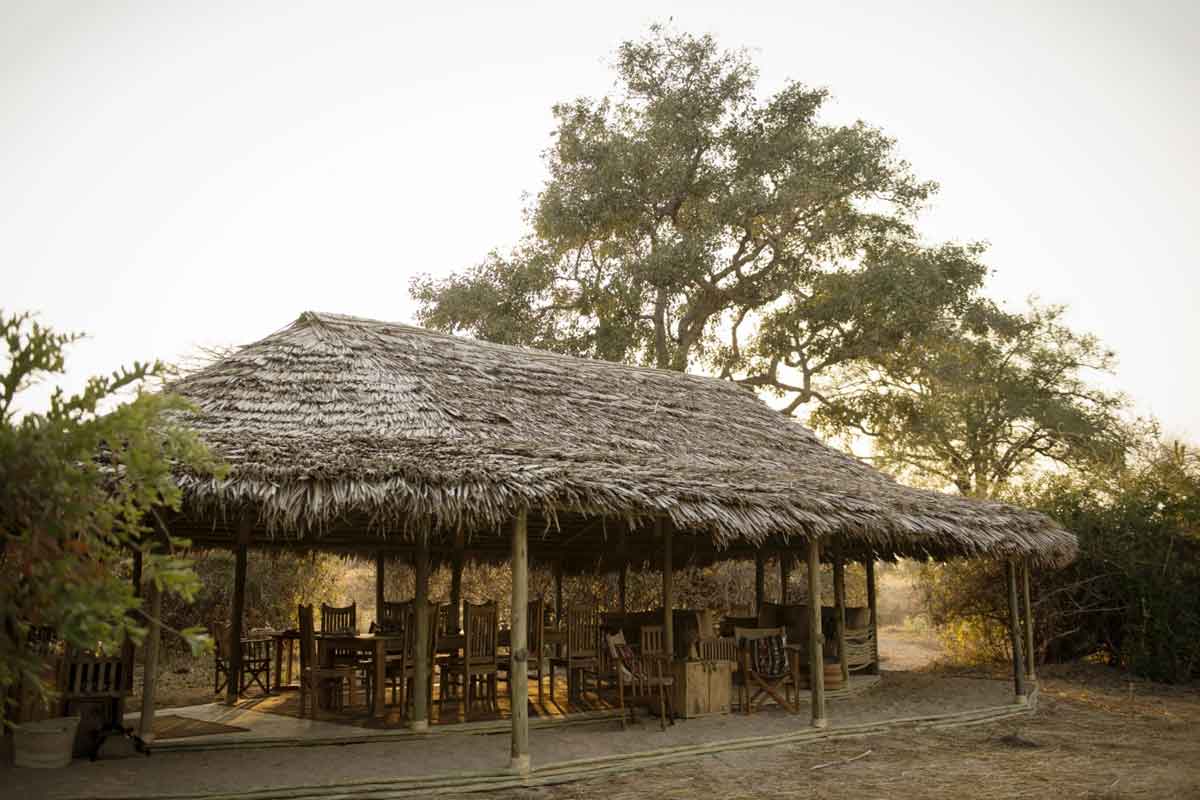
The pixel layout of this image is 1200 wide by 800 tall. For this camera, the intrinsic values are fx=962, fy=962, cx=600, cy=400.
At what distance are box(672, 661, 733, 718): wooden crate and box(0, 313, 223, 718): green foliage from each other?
6242 mm

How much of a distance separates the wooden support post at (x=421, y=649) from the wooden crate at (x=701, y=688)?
2472 mm

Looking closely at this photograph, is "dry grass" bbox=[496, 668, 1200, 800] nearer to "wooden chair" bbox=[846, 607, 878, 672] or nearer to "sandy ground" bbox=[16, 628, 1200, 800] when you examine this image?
"sandy ground" bbox=[16, 628, 1200, 800]

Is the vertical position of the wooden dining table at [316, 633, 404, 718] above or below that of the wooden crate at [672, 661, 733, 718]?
above

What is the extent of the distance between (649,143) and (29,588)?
18.9 m

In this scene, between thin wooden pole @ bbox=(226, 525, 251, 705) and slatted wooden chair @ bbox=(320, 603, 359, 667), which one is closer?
thin wooden pole @ bbox=(226, 525, 251, 705)

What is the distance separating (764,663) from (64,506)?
25.5ft

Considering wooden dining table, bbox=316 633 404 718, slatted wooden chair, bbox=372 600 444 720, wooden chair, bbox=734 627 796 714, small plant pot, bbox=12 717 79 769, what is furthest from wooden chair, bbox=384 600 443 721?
wooden chair, bbox=734 627 796 714

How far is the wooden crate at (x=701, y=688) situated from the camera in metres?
9.44

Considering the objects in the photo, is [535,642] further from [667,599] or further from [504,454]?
[504,454]

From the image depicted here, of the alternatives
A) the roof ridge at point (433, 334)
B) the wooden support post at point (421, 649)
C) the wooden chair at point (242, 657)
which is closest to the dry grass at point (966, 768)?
the wooden support post at point (421, 649)

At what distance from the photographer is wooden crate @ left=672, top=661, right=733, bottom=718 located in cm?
944

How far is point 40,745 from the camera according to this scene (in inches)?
277

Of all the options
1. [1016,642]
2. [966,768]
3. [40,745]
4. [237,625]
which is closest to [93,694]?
[40,745]

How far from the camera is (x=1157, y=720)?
1027cm
